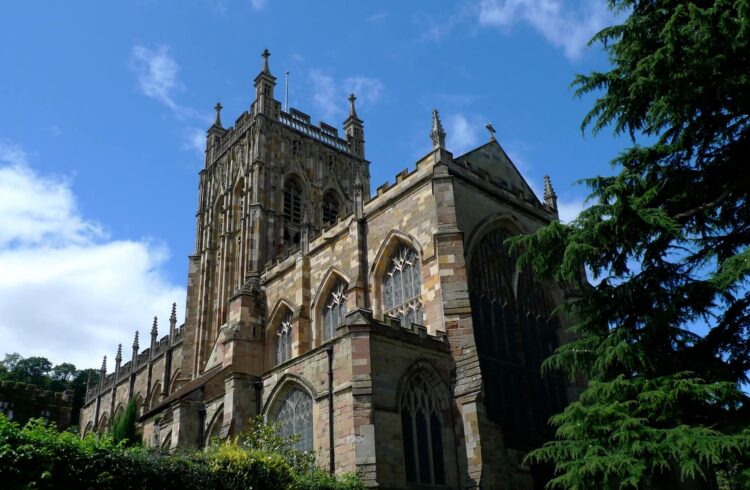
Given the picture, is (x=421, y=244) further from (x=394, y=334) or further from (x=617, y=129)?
(x=617, y=129)

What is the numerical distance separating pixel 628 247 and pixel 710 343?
2.42 m

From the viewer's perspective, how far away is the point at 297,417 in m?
20.9

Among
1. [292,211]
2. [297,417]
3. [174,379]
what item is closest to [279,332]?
[297,417]

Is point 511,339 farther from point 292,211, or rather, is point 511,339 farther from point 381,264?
point 292,211

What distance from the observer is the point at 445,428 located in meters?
19.5

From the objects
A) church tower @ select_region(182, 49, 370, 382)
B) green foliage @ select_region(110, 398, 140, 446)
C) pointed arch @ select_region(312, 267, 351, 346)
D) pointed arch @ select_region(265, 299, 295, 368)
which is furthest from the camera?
church tower @ select_region(182, 49, 370, 382)

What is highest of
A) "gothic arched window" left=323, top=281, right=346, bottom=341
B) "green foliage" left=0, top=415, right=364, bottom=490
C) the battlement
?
the battlement

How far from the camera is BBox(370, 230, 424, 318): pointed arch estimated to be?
24672 mm

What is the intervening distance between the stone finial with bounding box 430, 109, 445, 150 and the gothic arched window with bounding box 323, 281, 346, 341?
670 centimetres

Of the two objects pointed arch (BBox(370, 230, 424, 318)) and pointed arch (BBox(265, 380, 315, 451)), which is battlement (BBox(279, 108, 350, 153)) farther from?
pointed arch (BBox(265, 380, 315, 451))

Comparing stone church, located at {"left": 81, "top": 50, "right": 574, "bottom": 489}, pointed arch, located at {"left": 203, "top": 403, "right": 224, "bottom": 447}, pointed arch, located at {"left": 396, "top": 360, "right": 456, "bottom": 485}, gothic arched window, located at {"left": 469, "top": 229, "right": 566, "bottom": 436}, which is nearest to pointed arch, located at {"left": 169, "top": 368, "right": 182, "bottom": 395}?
stone church, located at {"left": 81, "top": 50, "right": 574, "bottom": 489}

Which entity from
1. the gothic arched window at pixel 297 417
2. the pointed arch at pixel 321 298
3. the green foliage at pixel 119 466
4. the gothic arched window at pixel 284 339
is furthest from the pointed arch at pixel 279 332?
the green foliage at pixel 119 466

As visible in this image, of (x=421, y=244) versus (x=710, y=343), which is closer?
(x=710, y=343)

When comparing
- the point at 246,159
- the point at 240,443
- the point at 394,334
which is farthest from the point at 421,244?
the point at 246,159
